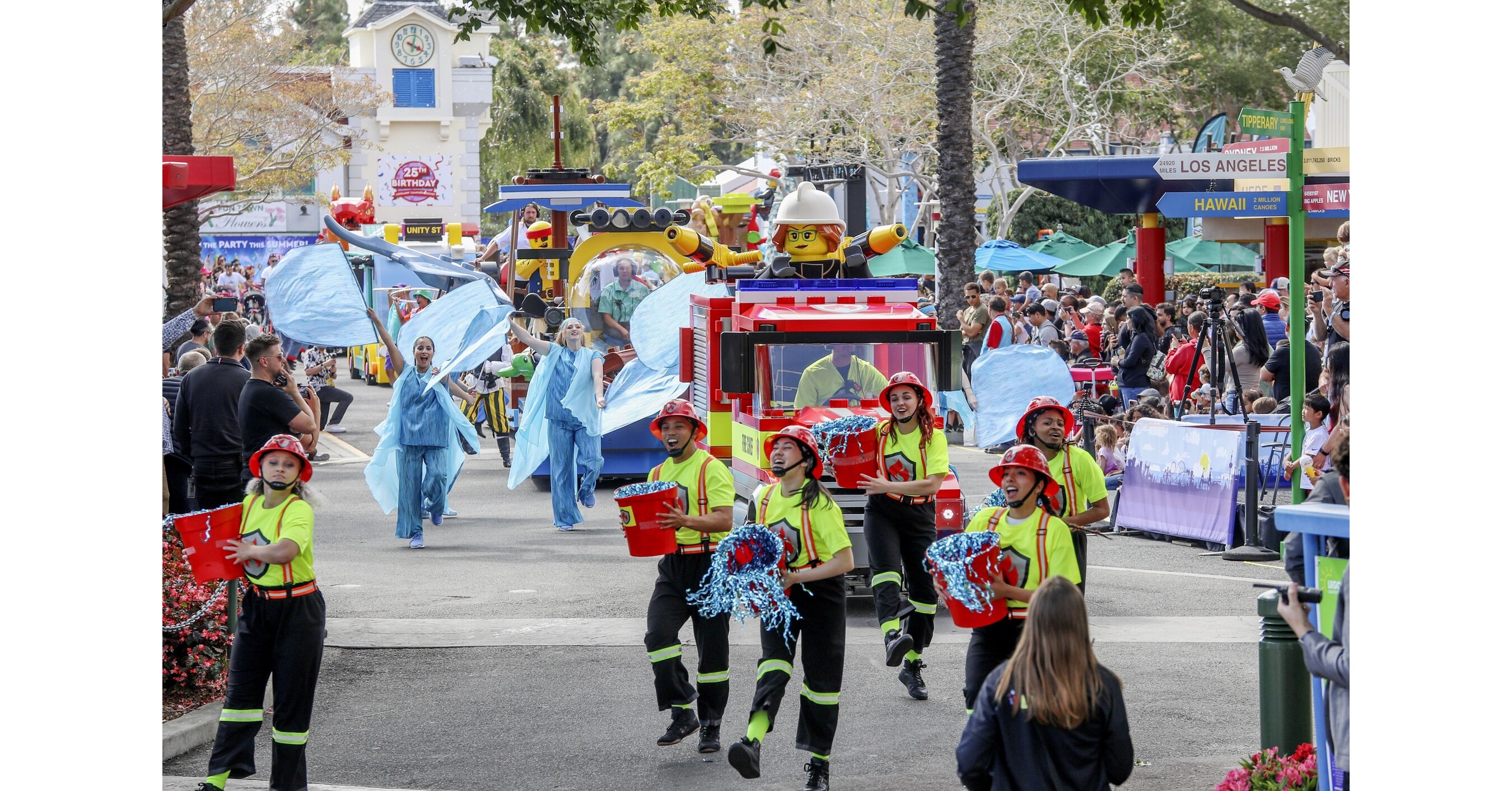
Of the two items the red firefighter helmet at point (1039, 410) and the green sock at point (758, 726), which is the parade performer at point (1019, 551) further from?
the red firefighter helmet at point (1039, 410)

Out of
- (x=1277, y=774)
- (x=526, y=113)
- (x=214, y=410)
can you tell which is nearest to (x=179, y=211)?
(x=214, y=410)

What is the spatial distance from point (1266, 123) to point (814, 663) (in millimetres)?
6061

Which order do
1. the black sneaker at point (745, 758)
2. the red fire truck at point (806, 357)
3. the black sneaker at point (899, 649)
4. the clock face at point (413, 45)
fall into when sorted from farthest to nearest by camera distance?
the clock face at point (413, 45), the red fire truck at point (806, 357), the black sneaker at point (899, 649), the black sneaker at point (745, 758)

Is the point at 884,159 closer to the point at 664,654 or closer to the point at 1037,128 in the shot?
the point at 1037,128

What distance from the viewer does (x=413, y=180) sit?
58344mm

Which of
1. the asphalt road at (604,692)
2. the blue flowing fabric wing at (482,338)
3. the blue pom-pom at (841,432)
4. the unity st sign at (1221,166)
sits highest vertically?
the unity st sign at (1221,166)

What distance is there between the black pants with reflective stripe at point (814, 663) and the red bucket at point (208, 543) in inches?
89.5

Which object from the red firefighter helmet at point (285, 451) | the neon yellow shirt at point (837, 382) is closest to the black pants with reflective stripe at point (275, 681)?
the red firefighter helmet at point (285, 451)

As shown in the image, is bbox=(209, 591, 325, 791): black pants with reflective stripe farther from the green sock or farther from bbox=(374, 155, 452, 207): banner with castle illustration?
bbox=(374, 155, 452, 207): banner with castle illustration

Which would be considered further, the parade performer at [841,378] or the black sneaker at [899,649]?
the parade performer at [841,378]

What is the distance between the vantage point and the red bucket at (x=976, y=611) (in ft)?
21.1

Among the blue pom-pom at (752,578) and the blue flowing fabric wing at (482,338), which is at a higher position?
the blue flowing fabric wing at (482,338)

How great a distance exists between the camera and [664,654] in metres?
7.95

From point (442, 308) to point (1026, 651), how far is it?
12349 mm
